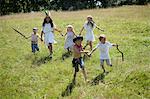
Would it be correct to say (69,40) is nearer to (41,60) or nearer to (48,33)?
(48,33)

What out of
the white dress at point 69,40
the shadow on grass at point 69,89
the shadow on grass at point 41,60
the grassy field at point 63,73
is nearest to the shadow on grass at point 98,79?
the grassy field at point 63,73

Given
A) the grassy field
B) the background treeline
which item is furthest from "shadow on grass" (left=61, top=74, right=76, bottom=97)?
the background treeline

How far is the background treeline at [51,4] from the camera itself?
79.6 meters

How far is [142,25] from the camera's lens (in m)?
32.4

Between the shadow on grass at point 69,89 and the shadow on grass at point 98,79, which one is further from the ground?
the shadow on grass at point 98,79

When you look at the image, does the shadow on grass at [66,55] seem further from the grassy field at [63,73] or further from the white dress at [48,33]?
the white dress at [48,33]

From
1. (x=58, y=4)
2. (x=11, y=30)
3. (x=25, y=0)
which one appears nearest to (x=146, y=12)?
(x=11, y=30)

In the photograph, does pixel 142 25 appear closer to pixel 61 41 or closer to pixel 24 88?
pixel 61 41

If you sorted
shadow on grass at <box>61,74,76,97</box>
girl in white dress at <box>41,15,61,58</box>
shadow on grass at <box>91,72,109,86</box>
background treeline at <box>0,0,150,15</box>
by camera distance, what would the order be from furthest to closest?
background treeline at <box>0,0,150,15</box> → girl in white dress at <box>41,15,61,58</box> → shadow on grass at <box>91,72,109,86</box> → shadow on grass at <box>61,74,76,97</box>

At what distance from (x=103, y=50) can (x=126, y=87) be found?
325cm

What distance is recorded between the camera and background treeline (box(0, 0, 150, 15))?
79625mm

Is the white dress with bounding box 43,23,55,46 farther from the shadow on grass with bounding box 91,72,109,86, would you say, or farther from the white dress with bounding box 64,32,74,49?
the shadow on grass with bounding box 91,72,109,86

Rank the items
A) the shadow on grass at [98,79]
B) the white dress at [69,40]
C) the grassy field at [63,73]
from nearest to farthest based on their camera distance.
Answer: the grassy field at [63,73] < the shadow on grass at [98,79] < the white dress at [69,40]

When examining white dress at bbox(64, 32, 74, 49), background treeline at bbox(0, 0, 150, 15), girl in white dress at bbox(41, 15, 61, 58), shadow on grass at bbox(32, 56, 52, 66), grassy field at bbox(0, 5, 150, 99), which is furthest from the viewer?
background treeline at bbox(0, 0, 150, 15)
